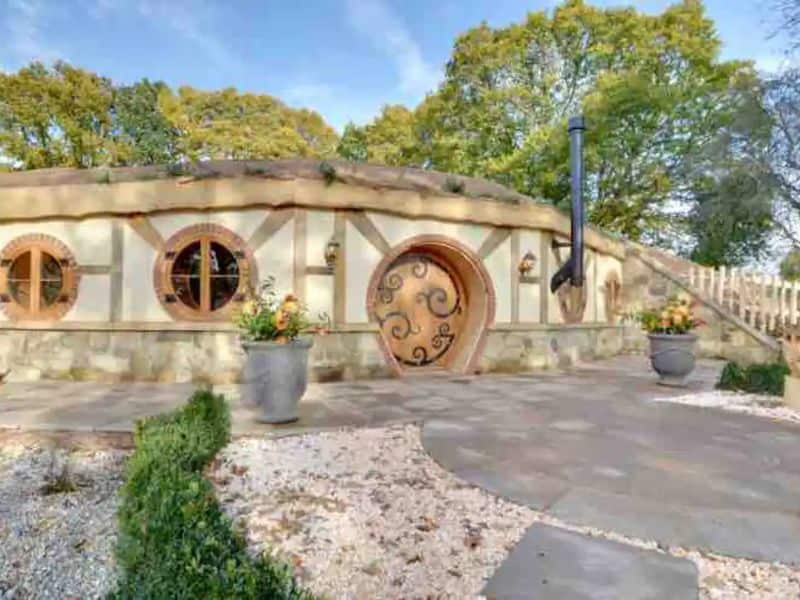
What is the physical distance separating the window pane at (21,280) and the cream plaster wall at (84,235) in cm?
40

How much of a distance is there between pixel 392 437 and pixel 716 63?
1581 centimetres

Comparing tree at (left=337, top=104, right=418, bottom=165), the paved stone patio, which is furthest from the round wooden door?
tree at (left=337, top=104, right=418, bottom=165)

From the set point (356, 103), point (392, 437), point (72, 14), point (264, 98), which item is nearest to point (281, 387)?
point (392, 437)

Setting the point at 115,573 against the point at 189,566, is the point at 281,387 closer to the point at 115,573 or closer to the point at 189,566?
the point at 115,573

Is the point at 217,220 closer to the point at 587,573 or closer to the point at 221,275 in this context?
the point at 221,275

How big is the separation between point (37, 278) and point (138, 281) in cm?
151

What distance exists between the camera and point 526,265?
7457mm

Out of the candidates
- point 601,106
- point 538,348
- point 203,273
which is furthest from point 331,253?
point 601,106

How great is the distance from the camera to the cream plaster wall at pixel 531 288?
24.7 feet

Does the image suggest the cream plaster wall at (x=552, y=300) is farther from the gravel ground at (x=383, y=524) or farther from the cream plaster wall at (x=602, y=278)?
the gravel ground at (x=383, y=524)

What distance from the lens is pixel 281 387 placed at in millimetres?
4043

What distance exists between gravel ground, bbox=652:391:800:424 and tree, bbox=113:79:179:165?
776 inches

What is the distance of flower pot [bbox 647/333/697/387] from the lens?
5941mm

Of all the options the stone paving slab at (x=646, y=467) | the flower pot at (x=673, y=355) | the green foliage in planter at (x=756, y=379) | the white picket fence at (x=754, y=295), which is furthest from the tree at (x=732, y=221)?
the stone paving slab at (x=646, y=467)
